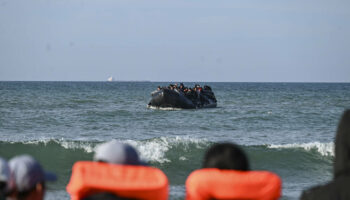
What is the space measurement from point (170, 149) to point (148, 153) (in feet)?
2.84

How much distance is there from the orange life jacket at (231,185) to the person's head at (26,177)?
0.81 metres

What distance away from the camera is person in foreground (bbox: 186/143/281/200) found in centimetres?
319

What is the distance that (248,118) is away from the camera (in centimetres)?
3064

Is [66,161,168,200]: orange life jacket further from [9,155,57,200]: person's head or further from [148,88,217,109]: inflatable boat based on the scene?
[148,88,217,109]: inflatable boat

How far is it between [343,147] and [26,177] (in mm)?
1651

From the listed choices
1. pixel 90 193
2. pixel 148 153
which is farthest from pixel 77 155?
pixel 90 193

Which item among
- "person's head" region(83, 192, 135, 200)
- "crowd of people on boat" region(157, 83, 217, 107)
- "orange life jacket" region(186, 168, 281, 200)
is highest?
"orange life jacket" region(186, 168, 281, 200)

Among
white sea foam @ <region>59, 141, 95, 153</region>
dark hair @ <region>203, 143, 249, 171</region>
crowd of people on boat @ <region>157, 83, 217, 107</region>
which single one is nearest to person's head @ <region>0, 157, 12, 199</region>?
dark hair @ <region>203, 143, 249, 171</region>

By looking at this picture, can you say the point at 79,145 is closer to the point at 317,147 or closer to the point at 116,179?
the point at 317,147

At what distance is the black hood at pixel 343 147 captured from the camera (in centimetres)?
312

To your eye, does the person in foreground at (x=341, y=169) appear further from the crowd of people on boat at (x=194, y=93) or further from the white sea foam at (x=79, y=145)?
the crowd of people on boat at (x=194, y=93)

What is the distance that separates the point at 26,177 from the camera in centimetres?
305

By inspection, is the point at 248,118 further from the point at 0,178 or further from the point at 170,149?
the point at 0,178

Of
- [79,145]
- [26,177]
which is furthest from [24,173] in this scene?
[79,145]
